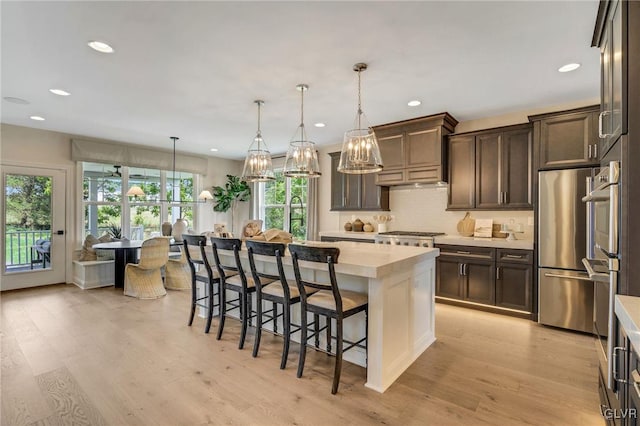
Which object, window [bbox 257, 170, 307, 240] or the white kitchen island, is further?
window [bbox 257, 170, 307, 240]

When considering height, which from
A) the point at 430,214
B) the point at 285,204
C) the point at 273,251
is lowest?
the point at 273,251

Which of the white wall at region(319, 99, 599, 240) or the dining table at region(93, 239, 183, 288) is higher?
the white wall at region(319, 99, 599, 240)

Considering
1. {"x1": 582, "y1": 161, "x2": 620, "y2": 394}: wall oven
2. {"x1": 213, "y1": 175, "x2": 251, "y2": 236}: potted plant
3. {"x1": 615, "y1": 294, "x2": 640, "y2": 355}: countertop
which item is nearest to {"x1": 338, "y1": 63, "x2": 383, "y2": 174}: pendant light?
{"x1": 582, "y1": 161, "x2": 620, "y2": 394}: wall oven

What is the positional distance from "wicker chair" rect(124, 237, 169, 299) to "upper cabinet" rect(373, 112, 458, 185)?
11.6 feet

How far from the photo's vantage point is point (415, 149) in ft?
15.2

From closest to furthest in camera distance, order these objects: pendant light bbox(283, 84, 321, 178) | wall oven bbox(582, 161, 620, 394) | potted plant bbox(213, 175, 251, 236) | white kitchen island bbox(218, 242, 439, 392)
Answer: wall oven bbox(582, 161, 620, 394) < white kitchen island bbox(218, 242, 439, 392) < pendant light bbox(283, 84, 321, 178) < potted plant bbox(213, 175, 251, 236)

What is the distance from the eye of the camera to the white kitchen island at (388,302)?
227 centimetres

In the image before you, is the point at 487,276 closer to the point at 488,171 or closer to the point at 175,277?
the point at 488,171

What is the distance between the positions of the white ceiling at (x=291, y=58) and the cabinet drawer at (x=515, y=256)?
1.81 m

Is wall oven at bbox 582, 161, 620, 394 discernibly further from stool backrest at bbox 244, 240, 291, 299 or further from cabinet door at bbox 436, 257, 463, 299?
cabinet door at bbox 436, 257, 463, 299

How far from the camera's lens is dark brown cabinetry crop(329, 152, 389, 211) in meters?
5.33

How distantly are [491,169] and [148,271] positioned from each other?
5154 millimetres

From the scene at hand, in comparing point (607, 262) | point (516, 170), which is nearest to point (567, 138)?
point (516, 170)

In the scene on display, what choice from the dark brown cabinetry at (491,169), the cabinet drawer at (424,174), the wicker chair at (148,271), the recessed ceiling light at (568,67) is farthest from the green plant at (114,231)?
the recessed ceiling light at (568,67)
